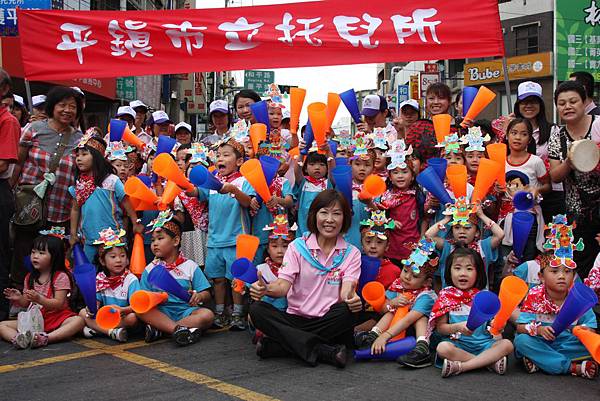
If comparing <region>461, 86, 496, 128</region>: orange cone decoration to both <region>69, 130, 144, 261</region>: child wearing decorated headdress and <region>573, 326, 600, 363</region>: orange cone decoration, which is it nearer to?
<region>573, 326, 600, 363</region>: orange cone decoration

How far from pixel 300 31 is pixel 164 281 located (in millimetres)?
3025

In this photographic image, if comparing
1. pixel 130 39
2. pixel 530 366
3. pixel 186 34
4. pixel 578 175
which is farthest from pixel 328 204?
pixel 130 39

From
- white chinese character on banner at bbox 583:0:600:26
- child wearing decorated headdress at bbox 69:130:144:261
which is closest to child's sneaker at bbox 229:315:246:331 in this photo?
child wearing decorated headdress at bbox 69:130:144:261

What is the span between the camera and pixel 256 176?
4.89 metres

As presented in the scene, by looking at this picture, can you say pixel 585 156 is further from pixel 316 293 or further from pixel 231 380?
pixel 231 380

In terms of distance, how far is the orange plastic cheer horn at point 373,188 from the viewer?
16.2ft

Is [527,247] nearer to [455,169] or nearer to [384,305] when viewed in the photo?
[455,169]

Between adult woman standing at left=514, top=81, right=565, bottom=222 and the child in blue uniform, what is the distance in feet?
4.12

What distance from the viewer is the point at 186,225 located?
570 centimetres

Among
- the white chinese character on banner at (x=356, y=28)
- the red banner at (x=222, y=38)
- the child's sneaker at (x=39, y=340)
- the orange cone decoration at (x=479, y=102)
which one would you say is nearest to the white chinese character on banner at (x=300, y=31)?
the red banner at (x=222, y=38)

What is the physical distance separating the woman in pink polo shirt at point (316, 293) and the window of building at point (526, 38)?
82.1ft

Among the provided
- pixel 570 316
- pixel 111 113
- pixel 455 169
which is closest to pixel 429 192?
pixel 455 169

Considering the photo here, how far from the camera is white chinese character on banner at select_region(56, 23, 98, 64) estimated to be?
20.9 feet

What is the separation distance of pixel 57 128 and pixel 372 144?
8.99ft
